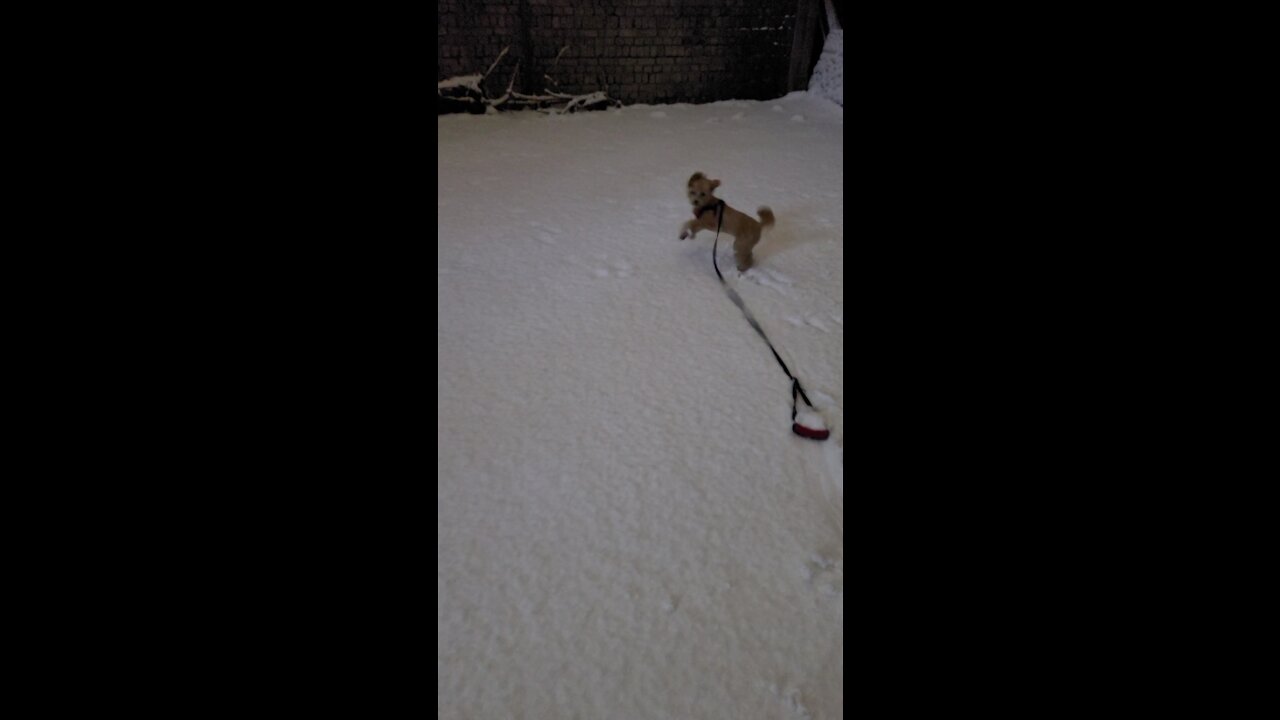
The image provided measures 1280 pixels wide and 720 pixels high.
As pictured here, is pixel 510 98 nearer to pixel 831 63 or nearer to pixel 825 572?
pixel 831 63

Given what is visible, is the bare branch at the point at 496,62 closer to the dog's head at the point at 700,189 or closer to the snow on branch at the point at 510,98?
the snow on branch at the point at 510,98

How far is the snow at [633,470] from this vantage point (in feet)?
3.78

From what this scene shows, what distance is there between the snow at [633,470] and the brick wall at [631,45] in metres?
2.68

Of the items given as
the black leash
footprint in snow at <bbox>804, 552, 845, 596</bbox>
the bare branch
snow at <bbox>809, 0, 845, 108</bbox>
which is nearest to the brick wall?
the bare branch

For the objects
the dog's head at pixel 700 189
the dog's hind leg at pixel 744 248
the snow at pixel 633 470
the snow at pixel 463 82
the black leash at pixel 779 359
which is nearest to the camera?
the snow at pixel 633 470

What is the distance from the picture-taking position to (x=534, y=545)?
1.40 metres

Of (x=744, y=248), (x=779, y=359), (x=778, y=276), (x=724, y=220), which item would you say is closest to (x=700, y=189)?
(x=724, y=220)

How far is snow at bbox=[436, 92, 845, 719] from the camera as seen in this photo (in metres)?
1.15

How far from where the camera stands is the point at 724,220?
248 cm

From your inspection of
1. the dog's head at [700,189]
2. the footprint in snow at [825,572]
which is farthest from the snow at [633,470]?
the dog's head at [700,189]

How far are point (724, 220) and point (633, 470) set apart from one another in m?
1.16

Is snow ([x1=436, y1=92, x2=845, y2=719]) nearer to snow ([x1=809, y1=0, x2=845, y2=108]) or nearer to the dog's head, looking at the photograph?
the dog's head
